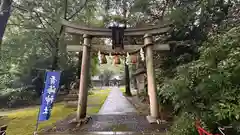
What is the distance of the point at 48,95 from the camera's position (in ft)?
19.7

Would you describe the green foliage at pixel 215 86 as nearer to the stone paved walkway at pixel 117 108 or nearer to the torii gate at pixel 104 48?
the torii gate at pixel 104 48

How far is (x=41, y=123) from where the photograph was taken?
7.81 metres

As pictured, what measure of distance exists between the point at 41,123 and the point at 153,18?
7.87 m

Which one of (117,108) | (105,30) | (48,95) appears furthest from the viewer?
(117,108)

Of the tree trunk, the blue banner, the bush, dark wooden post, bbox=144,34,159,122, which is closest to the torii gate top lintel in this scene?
dark wooden post, bbox=144,34,159,122

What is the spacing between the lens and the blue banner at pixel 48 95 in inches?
231

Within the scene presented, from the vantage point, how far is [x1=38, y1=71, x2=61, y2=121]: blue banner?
19.2ft

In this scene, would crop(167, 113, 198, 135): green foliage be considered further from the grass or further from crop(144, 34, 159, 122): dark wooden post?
the grass

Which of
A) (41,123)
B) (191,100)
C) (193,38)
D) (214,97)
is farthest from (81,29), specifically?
(214,97)

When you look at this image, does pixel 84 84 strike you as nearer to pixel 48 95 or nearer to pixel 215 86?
pixel 48 95

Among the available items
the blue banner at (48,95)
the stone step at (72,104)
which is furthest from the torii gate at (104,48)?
the stone step at (72,104)

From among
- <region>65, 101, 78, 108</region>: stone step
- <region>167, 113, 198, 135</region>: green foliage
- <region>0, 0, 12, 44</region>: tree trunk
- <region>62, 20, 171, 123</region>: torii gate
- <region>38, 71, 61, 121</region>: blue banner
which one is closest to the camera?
<region>167, 113, 198, 135</region>: green foliage

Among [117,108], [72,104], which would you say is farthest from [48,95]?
[72,104]

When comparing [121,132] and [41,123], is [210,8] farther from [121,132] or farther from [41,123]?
[41,123]
